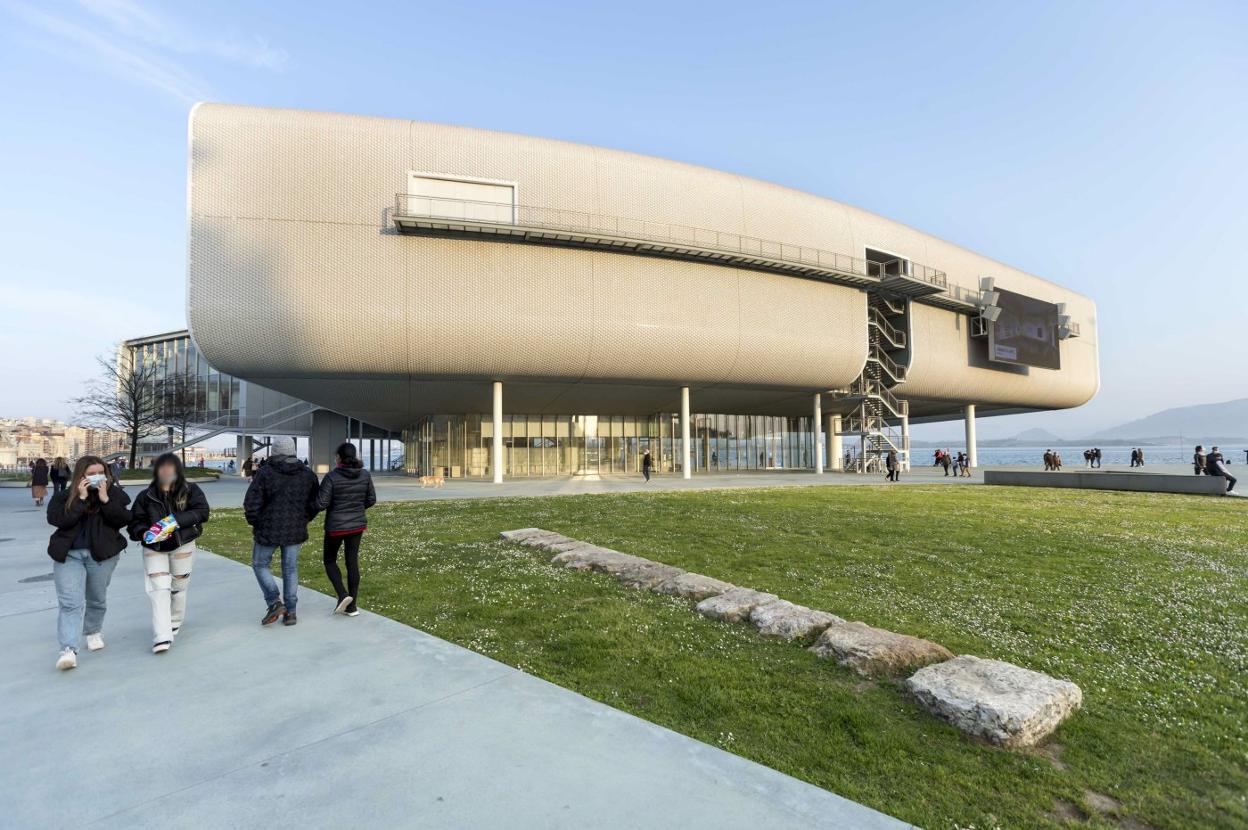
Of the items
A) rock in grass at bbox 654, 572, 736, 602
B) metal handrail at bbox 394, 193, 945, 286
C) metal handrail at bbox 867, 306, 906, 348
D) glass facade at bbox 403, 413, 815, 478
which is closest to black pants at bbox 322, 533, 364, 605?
rock in grass at bbox 654, 572, 736, 602

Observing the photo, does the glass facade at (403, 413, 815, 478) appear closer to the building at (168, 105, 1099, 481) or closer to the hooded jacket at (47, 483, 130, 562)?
the building at (168, 105, 1099, 481)

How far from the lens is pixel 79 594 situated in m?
5.29

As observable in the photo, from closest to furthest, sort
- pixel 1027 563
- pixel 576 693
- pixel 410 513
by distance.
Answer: pixel 576 693
pixel 1027 563
pixel 410 513

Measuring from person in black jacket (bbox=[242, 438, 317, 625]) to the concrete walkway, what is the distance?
2.64 ft

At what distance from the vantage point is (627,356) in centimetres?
3122

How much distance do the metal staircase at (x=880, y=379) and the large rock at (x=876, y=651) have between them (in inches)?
1472

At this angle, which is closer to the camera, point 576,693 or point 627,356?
point 576,693

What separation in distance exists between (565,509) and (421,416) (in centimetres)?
3417

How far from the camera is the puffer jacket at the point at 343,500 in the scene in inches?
263

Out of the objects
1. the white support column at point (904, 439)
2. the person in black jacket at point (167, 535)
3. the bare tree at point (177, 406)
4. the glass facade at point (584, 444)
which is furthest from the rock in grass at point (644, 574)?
the bare tree at point (177, 406)

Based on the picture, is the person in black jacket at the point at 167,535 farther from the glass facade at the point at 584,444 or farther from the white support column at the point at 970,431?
the white support column at the point at 970,431

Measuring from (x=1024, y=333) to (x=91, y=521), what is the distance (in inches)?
2261

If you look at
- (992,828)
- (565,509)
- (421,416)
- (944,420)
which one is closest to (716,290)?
(565,509)

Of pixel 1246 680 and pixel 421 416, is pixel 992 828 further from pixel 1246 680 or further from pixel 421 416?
pixel 421 416
